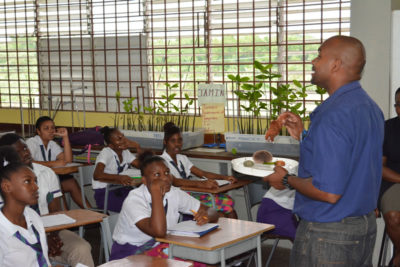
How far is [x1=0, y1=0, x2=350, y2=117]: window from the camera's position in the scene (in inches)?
279

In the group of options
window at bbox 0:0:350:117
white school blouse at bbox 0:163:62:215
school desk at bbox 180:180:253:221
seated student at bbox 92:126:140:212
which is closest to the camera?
white school blouse at bbox 0:163:62:215

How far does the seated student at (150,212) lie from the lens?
308 centimetres

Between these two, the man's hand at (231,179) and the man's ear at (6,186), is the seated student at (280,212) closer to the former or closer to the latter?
the man's hand at (231,179)

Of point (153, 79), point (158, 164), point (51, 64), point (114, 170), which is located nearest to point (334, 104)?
point (158, 164)

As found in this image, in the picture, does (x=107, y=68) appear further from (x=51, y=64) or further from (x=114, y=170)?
(x=114, y=170)

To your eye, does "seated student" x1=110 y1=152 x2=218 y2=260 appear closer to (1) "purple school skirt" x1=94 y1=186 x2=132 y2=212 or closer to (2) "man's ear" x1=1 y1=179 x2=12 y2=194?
(2) "man's ear" x1=1 y1=179 x2=12 y2=194

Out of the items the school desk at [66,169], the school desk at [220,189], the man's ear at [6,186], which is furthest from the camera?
the school desk at [66,169]

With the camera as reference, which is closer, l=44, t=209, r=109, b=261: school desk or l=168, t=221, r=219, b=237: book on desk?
l=168, t=221, r=219, b=237: book on desk

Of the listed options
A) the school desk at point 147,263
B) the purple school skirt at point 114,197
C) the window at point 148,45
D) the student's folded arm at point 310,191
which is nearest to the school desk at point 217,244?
the school desk at point 147,263

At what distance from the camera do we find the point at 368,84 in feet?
13.0

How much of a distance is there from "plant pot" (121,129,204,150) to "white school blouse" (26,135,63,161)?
0.73 m

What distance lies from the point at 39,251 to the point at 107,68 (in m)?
6.04

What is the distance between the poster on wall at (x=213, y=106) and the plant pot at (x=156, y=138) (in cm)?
44

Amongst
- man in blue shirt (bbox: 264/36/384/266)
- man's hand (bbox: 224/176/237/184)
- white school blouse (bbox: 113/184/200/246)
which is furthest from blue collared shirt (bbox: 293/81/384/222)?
man's hand (bbox: 224/176/237/184)
